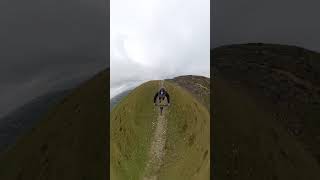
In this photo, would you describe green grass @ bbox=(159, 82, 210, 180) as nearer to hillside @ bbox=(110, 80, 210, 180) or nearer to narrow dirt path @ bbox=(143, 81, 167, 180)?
hillside @ bbox=(110, 80, 210, 180)

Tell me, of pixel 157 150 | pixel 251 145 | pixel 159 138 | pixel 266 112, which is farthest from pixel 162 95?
pixel 251 145

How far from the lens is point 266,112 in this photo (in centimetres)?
1035

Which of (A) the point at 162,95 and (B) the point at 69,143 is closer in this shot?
(B) the point at 69,143

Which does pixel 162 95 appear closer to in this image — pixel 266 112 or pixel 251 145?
pixel 266 112

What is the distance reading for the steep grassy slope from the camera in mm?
7703

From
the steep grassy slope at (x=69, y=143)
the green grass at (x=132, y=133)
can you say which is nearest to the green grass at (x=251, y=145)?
the steep grassy slope at (x=69, y=143)

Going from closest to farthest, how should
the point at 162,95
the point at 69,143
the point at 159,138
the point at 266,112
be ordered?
the point at 69,143 → the point at 266,112 → the point at 159,138 → the point at 162,95

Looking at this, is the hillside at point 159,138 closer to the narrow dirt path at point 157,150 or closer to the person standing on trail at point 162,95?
the narrow dirt path at point 157,150

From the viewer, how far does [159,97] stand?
2200 cm

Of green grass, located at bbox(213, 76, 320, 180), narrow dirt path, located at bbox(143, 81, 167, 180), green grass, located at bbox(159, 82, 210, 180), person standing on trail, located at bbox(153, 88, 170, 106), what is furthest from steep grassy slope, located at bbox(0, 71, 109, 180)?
person standing on trail, located at bbox(153, 88, 170, 106)

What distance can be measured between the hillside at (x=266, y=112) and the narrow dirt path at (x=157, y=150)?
252 inches

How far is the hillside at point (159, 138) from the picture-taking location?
54.5 ft

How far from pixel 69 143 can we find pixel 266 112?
542 cm

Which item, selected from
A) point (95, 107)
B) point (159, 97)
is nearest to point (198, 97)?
point (159, 97)
